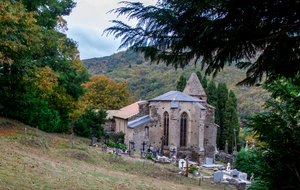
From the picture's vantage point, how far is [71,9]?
62.7ft

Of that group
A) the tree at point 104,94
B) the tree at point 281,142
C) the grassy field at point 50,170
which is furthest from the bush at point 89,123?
the tree at point 281,142

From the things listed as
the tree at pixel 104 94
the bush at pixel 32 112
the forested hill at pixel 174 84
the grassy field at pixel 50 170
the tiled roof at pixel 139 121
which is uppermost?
the forested hill at pixel 174 84

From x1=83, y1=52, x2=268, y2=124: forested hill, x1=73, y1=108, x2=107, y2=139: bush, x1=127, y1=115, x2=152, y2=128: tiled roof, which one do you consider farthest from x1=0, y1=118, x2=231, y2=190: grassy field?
x1=83, y1=52, x2=268, y2=124: forested hill

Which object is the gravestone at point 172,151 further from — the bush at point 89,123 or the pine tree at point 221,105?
the pine tree at point 221,105

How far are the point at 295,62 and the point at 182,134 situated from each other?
A: 21.6 m

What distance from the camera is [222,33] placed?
10.2ft

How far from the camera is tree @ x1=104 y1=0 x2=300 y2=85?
9.53 ft

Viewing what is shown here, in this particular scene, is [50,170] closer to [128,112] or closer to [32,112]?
[32,112]

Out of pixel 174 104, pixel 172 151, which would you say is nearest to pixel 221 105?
pixel 174 104

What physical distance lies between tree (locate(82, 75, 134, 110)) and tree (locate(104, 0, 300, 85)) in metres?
35.1

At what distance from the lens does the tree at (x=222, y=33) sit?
2904 mm

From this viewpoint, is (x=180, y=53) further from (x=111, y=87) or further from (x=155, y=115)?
(x=111, y=87)

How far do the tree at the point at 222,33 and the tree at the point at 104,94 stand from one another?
1383 inches

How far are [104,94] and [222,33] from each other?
36526mm
